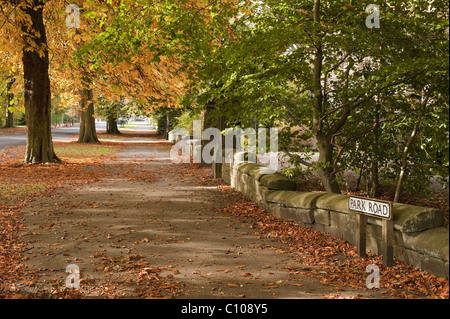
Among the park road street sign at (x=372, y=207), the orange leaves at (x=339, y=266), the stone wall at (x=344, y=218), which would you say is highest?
the park road street sign at (x=372, y=207)

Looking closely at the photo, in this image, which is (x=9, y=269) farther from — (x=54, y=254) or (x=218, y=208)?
(x=218, y=208)

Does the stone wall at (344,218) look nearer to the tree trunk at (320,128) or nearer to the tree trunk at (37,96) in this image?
the tree trunk at (320,128)

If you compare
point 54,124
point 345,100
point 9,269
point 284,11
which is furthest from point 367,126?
point 54,124

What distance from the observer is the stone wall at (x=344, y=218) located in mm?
4906

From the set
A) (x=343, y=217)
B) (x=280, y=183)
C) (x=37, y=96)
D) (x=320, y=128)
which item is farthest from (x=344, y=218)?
(x=37, y=96)

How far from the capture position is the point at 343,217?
6852 mm

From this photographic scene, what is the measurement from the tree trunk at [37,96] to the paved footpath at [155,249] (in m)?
6.52

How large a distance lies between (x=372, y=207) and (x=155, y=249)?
299 cm

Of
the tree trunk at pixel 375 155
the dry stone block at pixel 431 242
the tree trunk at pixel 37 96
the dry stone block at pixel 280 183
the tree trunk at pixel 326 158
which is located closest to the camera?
the dry stone block at pixel 431 242

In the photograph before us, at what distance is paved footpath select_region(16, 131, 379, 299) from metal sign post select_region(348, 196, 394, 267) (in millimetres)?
812

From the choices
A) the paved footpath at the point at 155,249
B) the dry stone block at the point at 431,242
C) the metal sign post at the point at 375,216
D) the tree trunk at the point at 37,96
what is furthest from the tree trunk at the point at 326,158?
the tree trunk at the point at 37,96

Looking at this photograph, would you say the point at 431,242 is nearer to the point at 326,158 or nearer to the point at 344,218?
the point at 344,218

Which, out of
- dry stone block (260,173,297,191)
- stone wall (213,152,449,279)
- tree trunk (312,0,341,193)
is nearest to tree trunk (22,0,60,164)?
stone wall (213,152,449,279)

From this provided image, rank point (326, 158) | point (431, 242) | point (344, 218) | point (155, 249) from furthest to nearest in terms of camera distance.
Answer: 1. point (326, 158)
2. point (344, 218)
3. point (155, 249)
4. point (431, 242)
